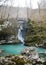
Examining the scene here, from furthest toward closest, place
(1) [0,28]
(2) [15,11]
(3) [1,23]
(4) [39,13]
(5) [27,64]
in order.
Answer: (2) [15,11] < (4) [39,13] < (3) [1,23] < (1) [0,28] < (5) [27,64]

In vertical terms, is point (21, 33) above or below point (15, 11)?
below

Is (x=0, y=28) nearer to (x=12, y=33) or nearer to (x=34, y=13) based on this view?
(x=12, y=33)

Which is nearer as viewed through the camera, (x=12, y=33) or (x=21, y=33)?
(x=12, y=33)

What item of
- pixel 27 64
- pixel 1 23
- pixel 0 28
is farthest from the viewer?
pixel 1 23

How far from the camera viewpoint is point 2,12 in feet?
134

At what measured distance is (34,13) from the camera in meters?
41.3

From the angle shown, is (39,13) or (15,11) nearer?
(39,13)

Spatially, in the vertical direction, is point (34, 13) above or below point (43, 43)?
above

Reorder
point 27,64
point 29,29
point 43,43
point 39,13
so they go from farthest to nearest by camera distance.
Result: point 39,13 < point 29,29 < point 43,43 < point 27,64

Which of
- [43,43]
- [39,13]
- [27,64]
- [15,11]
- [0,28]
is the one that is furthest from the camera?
[15,11]

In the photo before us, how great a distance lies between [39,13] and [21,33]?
49.4 feet

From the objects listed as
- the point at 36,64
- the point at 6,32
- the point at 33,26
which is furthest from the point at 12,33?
the point at 36,64

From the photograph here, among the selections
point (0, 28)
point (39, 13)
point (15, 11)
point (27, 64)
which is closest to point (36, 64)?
point (27, 64)

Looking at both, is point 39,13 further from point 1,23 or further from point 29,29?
point 1,23
